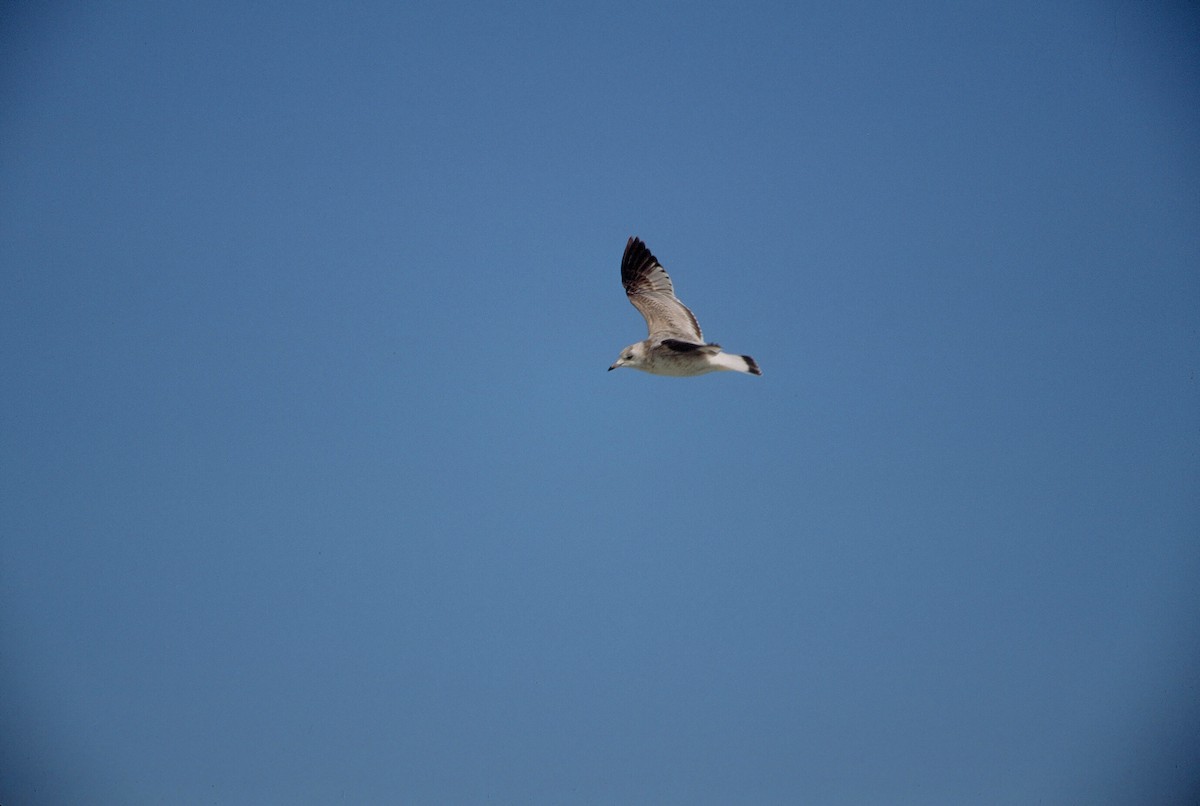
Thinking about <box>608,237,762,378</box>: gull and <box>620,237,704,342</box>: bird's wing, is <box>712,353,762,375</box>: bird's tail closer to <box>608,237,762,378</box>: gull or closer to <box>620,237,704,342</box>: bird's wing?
<box>608,237,762,378</box>: gull

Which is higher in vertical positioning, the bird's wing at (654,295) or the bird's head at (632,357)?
the bird's wing at (654,295)

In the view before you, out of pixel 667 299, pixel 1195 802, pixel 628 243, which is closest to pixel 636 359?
pixel 667 299

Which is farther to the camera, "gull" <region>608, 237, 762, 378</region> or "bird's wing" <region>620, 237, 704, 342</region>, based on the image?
"bird's wing" <region>620, 237, 704, 342</region>

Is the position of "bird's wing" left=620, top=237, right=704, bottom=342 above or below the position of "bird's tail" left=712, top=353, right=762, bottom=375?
above

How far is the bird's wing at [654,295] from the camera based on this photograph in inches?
628

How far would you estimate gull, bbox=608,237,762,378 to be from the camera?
13875 millimetres

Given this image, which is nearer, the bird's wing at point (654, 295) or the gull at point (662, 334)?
the gull at point (662, 334)

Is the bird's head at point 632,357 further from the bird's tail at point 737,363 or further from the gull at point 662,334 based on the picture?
the bird's tail at point 737,363

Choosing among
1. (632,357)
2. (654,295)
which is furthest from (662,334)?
(654,295)

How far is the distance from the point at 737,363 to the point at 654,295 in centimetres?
347

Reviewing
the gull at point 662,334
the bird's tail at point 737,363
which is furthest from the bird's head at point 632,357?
the bird's tail at point 737,363

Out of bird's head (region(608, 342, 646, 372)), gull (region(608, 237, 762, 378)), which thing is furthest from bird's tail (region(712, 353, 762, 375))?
bird's head (region(608, 342, 646, 372))

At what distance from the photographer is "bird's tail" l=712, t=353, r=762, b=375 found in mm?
13945

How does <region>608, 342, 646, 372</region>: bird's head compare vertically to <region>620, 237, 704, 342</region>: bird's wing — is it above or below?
below
